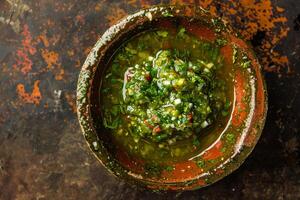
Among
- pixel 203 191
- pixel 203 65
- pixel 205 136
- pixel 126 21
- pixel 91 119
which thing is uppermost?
pixel 126 21

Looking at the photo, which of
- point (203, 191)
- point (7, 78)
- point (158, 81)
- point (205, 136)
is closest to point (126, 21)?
point (158, 81)

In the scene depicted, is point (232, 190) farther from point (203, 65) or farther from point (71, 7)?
point (71, 7)

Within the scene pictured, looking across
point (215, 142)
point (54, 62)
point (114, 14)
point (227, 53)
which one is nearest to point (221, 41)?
point (227, 53)

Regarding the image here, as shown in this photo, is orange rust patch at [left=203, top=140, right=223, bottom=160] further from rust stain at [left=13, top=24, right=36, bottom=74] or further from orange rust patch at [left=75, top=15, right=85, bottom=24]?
rust stain at [left=13, top=24, right=36, bottom=74]

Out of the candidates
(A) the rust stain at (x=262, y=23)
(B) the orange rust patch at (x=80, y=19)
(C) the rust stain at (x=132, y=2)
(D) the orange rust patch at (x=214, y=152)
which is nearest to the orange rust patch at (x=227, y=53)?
(A) the rust stain at (x=262, y=23)

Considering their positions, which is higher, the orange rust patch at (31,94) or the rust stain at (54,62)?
the rust stain at (54,62)

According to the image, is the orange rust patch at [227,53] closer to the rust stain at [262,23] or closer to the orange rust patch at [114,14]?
the rust stain at [262,23]

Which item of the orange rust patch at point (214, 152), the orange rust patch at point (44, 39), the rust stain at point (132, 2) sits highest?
the rust stain at point (132, 2)

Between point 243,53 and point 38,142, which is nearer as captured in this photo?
point 243,53
